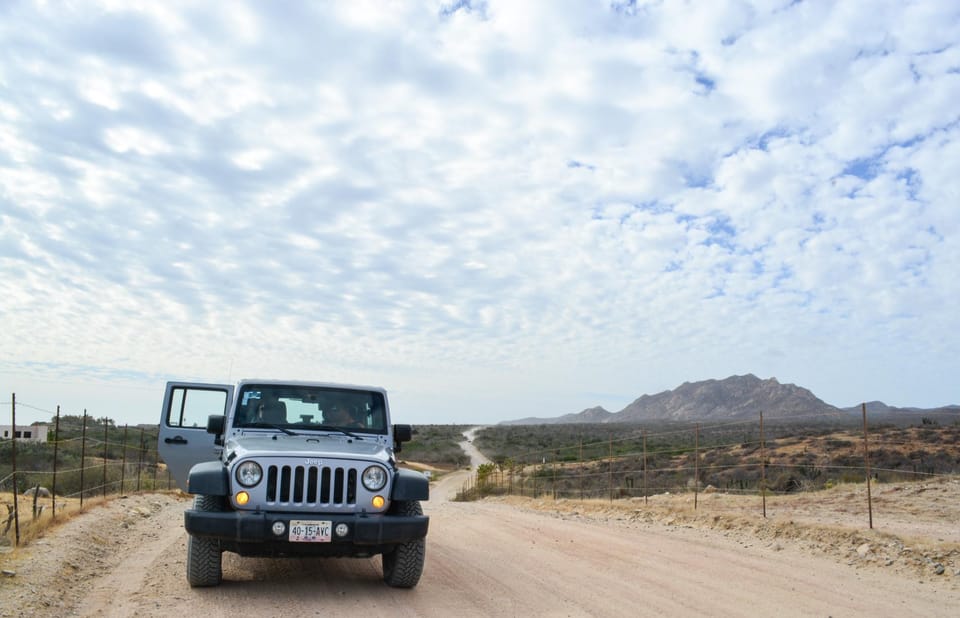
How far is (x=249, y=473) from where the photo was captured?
7156 millimetres

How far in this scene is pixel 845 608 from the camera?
740 cm

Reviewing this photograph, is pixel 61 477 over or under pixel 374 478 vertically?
under

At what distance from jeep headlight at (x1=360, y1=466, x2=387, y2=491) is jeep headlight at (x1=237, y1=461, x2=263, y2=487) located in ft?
3.09

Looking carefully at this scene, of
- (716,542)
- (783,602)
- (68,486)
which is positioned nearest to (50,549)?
(783,602)

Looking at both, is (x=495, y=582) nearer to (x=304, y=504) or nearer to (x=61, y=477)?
(x=304, y=504)

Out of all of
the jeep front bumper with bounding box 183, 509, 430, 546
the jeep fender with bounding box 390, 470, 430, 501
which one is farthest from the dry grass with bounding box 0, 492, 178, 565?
the jeep fender with bounding box 390, 470, 430, 501

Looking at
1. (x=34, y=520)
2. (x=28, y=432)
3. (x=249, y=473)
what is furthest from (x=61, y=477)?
(x=28, y=432)

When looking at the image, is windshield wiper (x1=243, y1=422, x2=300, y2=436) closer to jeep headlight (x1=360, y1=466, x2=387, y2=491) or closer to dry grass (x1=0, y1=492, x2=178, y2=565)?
jeep headlight (x1=360, y1=466, x2=387, y2=491)

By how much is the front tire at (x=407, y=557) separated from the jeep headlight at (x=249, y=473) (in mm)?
1318

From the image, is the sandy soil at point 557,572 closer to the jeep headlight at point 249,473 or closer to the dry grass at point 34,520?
the dry grass at point 34,520

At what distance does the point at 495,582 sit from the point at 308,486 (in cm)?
249

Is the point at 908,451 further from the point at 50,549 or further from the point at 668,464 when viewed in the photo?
the point at 50,549

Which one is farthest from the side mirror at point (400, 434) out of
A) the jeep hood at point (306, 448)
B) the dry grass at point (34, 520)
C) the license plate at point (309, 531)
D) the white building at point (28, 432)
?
the white building at point (28, 432)

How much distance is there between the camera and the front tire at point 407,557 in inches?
298
